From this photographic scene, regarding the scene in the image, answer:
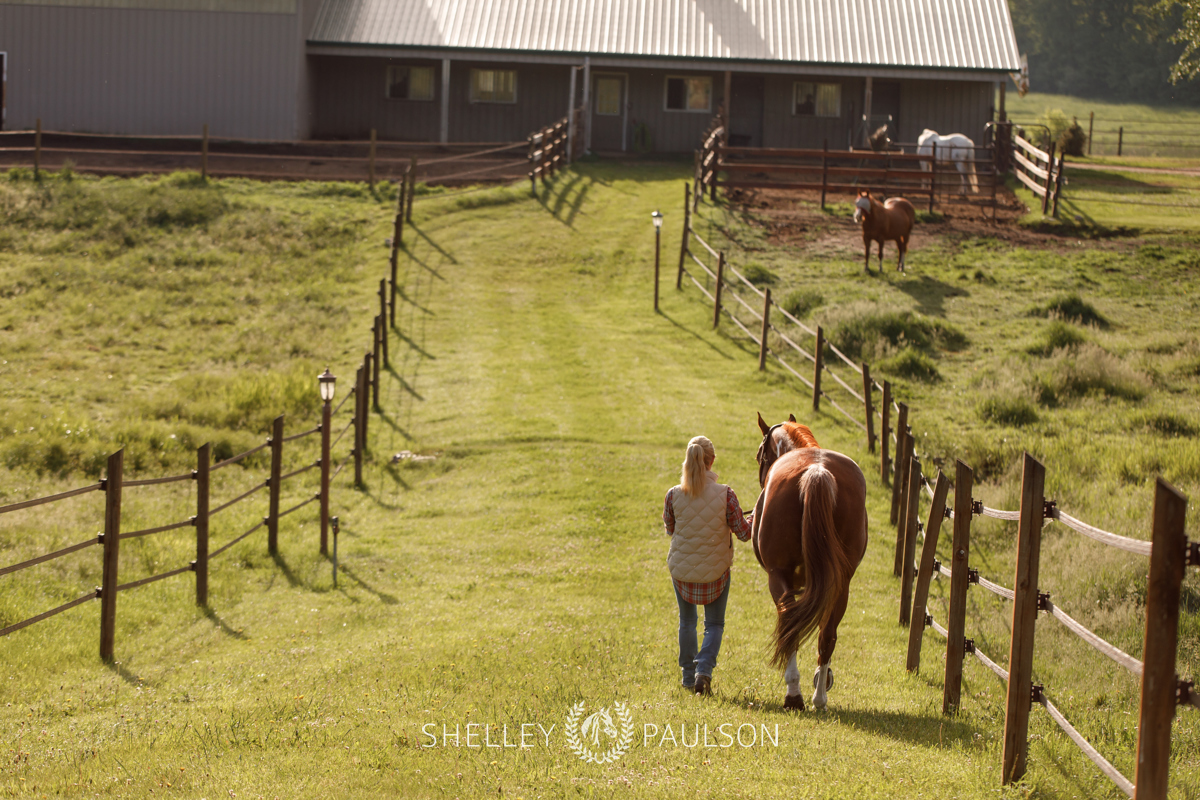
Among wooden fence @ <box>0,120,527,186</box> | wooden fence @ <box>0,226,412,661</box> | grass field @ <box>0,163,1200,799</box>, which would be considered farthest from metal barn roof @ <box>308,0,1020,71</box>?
wooden fence @ <box>0,226,412,661</box>

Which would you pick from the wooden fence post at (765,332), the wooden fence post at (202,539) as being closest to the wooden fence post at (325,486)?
the wooden fence post at (202,539)

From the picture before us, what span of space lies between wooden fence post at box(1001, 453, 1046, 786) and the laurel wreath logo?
178cm

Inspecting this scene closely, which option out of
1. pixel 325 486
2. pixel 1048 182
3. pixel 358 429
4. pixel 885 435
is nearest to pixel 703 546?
pixel 325 486

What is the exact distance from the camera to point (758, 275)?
759 inches

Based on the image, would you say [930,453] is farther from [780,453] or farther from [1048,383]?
[780,453]

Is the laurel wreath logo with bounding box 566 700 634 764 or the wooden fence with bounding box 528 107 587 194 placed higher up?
the wooden fence with bounding box 528 107 587 194

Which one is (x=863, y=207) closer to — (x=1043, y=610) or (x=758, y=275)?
(x=758, y=275)

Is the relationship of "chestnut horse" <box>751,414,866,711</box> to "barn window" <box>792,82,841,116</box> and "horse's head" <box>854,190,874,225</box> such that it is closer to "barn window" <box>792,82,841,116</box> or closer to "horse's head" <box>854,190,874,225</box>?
"horse's head" <box>854,190,874,225</box>

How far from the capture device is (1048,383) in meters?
13.8

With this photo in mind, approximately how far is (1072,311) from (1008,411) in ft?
16.6

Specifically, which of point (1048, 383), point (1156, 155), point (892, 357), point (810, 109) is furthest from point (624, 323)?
point (1156, 155)

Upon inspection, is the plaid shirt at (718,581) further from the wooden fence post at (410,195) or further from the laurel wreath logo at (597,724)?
the wooden fence post at (410,195)

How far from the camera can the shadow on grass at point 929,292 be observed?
17.6 meters

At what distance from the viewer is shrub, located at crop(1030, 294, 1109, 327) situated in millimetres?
16719
